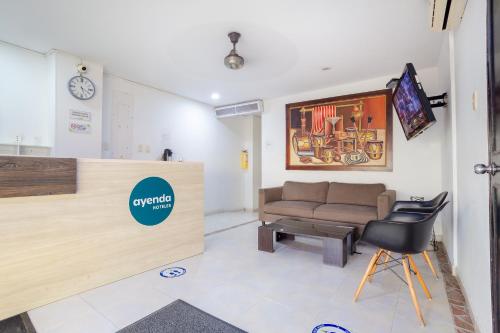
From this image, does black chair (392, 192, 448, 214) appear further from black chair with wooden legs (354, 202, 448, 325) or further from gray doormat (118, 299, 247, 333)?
gray doormat (118, 299, 247, 333)

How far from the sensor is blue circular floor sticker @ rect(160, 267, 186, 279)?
245 cm

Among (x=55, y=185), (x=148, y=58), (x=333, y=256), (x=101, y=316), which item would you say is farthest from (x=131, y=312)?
(x=148, y=58)

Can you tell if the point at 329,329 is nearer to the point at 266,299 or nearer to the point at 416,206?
the point at 266,299

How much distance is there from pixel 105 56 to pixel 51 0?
3.76 feet

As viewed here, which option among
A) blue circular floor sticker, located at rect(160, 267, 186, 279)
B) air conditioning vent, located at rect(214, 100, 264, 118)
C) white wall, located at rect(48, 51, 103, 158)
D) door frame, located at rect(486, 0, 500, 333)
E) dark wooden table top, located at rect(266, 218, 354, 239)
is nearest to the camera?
door frame, located at rect(486, 0, 500, 333)

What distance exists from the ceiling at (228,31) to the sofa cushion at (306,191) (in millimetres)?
1889

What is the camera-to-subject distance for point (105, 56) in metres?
3.41

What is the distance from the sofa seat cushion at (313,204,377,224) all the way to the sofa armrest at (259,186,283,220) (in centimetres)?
93

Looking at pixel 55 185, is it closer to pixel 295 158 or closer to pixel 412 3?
pixel 412 3

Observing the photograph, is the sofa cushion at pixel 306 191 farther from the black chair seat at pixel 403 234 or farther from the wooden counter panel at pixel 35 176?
the wooden counter panel at pixel 35 176

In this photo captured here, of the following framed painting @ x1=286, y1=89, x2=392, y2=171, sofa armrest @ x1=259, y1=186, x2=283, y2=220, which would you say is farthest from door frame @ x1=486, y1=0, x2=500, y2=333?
sofa armrest @ x1=259, y1=186, x2=283, y2=220

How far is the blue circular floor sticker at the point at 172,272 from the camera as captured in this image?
2.45 meters

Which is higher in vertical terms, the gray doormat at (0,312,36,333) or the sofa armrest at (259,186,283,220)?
the sofa armrest at (259,186,283,220)

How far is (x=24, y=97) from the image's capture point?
3.22 meters
